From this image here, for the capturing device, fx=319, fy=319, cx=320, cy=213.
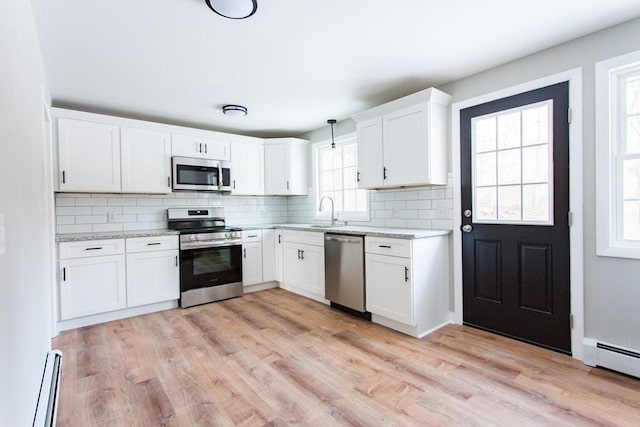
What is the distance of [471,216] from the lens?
9.75 feet

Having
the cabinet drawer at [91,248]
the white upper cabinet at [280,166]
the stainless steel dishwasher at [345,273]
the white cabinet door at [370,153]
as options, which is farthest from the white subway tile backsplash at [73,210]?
the white cabinet door at [370,153]

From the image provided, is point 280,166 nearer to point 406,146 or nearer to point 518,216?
point 406,146

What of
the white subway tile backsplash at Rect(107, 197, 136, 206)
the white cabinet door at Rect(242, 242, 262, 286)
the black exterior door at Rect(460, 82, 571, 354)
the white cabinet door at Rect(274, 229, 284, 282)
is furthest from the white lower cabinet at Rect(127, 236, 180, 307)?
the black exterior door at Rect(460, 82, 571, 354)

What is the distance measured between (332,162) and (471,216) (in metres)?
2.21

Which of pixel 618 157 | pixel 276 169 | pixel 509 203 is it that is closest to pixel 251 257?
pixel 276 169

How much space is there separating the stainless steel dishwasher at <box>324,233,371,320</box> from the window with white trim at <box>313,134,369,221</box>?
74 cm

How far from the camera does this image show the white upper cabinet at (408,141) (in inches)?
117

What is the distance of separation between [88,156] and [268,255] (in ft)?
7.88

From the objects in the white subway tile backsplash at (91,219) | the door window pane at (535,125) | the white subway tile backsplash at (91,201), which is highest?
the door window pane at (535,125)

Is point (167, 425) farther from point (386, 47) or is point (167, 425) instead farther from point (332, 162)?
point (332, 162)

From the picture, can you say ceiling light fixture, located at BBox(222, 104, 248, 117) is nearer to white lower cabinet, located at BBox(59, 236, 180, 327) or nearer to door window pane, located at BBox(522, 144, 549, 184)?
white lower cabinet, located at BBox(59, 236, 180, 327)

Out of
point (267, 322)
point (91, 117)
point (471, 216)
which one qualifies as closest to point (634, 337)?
point (471, 216)

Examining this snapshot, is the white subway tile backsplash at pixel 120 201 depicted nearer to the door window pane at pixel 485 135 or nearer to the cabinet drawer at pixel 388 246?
the cabinet drawer at pixel 388 246

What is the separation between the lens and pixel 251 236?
439cm
